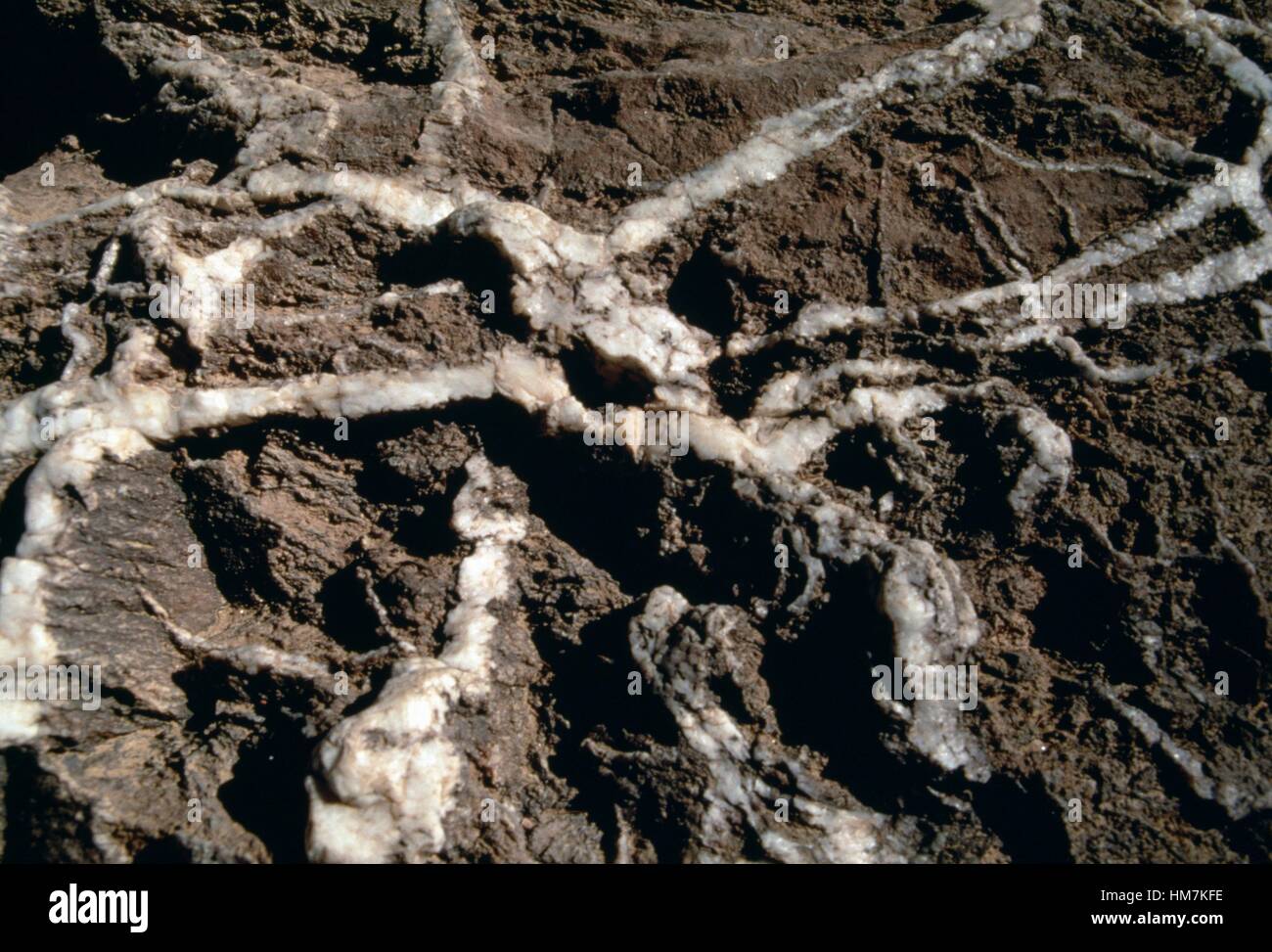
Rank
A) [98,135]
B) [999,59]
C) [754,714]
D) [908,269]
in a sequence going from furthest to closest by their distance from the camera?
[98,135] → [999,59] → [908,269] → [754,714]

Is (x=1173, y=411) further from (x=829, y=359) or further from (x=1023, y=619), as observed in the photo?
(x=829, y=359)

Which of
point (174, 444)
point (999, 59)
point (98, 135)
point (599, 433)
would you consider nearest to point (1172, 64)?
point (999, 59)

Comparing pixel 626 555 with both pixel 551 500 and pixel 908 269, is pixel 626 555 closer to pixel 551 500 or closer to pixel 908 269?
pixel 551 500

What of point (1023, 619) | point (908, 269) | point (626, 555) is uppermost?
point (908, 269)

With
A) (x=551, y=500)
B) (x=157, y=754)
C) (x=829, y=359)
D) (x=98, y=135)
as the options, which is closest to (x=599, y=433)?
(x=551, y=500)

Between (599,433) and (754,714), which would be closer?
(754,714)

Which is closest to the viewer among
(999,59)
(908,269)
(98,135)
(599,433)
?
(599,433)

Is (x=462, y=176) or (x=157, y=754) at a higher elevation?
(x=462, y=176)
